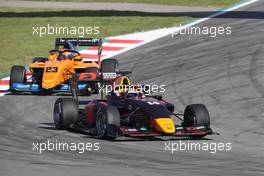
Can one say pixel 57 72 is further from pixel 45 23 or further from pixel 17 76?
pixel 45 23

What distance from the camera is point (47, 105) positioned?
22.2 meters

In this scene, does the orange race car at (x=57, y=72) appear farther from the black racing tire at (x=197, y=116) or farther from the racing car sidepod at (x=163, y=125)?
the racing car sidepod at (x=163, y=125)

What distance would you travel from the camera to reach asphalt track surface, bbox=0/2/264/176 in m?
14.0

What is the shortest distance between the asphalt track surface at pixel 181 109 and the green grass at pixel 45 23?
8.86 feet

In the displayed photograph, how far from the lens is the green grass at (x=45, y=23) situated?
3092cm

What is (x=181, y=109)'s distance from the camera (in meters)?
21.0

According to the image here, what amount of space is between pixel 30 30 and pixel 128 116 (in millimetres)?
17694

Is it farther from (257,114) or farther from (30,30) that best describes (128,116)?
(30,30)

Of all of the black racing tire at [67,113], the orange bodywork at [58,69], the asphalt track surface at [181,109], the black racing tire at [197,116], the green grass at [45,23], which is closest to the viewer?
the asphalt track surface at [181,109]

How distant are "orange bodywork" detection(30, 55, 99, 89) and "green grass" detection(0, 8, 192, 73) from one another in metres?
4.71

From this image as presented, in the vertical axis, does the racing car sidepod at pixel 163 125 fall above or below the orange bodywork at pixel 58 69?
below

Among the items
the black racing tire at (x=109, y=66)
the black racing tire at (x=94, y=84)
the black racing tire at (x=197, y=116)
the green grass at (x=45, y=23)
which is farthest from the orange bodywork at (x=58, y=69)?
the black racing tire at (x=197, y=116)

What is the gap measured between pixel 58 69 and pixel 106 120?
7.18 m

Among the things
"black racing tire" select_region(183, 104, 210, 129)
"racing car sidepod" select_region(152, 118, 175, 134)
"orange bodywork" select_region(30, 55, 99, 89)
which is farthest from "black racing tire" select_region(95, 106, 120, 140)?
"orange bodywork" select_region(30, 55, 99, 89)
